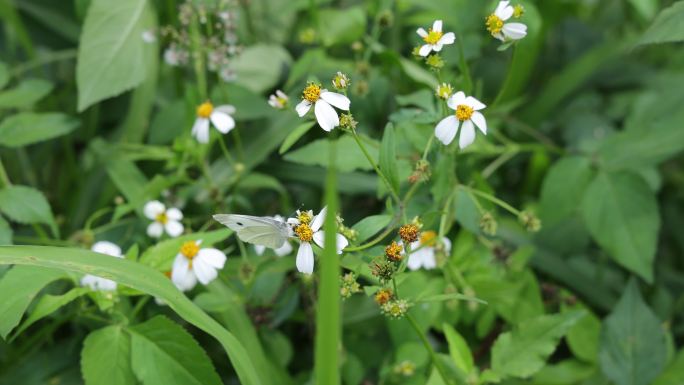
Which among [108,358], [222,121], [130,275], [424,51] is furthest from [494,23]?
[108,358]

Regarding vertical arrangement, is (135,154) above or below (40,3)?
below

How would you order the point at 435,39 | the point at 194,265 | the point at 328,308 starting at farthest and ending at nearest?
the point at 194,265 → the point at 435,39 → the point at 328,308

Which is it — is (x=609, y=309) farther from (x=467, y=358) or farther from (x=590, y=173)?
(x=467, y=358)

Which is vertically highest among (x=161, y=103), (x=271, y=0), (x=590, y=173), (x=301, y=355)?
(x=271, y=0)

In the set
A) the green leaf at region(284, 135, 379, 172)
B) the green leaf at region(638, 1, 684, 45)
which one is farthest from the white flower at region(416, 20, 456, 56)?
the green leaf at region(638, 1, 684, 45)

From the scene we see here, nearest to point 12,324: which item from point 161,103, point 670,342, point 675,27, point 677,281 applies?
point 161,103

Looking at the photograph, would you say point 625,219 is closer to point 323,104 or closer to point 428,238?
point 428,238

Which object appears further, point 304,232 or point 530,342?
point 530,342
